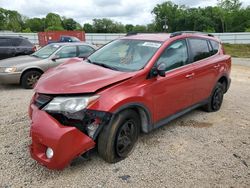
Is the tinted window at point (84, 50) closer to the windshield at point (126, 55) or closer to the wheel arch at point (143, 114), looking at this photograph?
the windshield at point (126, 55)

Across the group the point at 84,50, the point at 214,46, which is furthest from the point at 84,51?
the point at 214,46

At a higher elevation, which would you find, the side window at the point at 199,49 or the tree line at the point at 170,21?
the tree line at the point at 170,21

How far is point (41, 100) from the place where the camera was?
11.1ft

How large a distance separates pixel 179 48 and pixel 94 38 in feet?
110

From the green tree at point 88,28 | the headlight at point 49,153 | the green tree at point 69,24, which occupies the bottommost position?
the headlight at point 49,153

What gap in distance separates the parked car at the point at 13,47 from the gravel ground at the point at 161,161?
17.0 ft

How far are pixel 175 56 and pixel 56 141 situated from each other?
2466mm

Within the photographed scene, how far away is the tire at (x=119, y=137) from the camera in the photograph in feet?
10.8

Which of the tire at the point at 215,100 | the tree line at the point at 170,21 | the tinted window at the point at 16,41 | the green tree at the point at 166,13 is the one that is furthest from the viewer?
the green tree at the point at 166,13

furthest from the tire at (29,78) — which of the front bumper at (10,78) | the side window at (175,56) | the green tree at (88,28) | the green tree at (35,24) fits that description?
the green tree at (35,24)

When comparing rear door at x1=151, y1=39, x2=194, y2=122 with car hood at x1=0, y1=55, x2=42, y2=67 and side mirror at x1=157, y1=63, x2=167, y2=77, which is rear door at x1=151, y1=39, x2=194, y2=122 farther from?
car hood at x1=0, y1=55, x2=42, y2=67

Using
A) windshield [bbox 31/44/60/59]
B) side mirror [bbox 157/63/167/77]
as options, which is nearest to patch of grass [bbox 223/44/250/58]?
windshield [bbox 31/44/60/59]

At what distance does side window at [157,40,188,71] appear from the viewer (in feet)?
13.6

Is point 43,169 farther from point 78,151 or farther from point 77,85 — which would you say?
point 77,85
